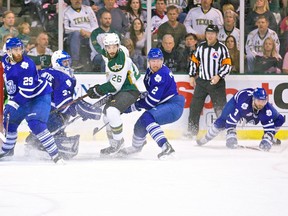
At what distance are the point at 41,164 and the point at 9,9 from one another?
301 centimetres

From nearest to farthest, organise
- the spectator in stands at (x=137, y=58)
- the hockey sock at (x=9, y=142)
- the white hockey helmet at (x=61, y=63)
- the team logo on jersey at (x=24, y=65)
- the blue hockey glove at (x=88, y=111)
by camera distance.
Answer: the team logo on jersey at (x=24, y=65) → the hockey sock at (x=9, y=142) → the white hockey helmet at (x=61, y=63) → the blue hockey glove at (x=88, y=111) → the spectator in stands at (x=137, y=58)

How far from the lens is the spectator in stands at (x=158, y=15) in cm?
1093

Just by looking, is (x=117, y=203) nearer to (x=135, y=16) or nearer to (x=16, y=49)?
(x=16, y=49)

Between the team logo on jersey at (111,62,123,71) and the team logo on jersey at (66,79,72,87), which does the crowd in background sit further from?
the team logo on jersey at (111,62,123,71)

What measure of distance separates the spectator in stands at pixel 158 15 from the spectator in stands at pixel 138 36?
0.12m

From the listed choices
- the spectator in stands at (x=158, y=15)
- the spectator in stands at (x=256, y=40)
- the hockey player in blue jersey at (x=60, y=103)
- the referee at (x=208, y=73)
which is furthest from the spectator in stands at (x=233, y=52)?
the hockey player in blue jersey at (x=60, y=103)

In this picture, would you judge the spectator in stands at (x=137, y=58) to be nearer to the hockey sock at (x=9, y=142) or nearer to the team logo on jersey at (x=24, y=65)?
the hockey sock at (x=9, y=142)

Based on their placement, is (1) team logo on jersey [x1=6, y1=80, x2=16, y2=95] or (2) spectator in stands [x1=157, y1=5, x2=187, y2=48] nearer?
(1) team logo on jersey [x1=6, y1=80, x2=16, y2=95]

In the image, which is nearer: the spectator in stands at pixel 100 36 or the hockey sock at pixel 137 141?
the hockey sock at pixel 137 141

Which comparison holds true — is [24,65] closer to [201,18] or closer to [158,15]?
[158,15]

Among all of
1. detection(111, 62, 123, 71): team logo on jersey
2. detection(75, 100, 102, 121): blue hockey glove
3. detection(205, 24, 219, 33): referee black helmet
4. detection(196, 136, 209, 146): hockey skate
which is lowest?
detection(196, 136, 209, 146): hockey skate

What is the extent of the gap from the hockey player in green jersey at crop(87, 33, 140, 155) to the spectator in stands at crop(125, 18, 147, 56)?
6.75 ft

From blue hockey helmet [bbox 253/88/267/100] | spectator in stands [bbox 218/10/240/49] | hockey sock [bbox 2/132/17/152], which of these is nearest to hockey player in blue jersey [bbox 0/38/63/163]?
hockey sock [bbox 2/132/17/152]

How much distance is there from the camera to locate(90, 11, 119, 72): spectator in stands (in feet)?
35.5
